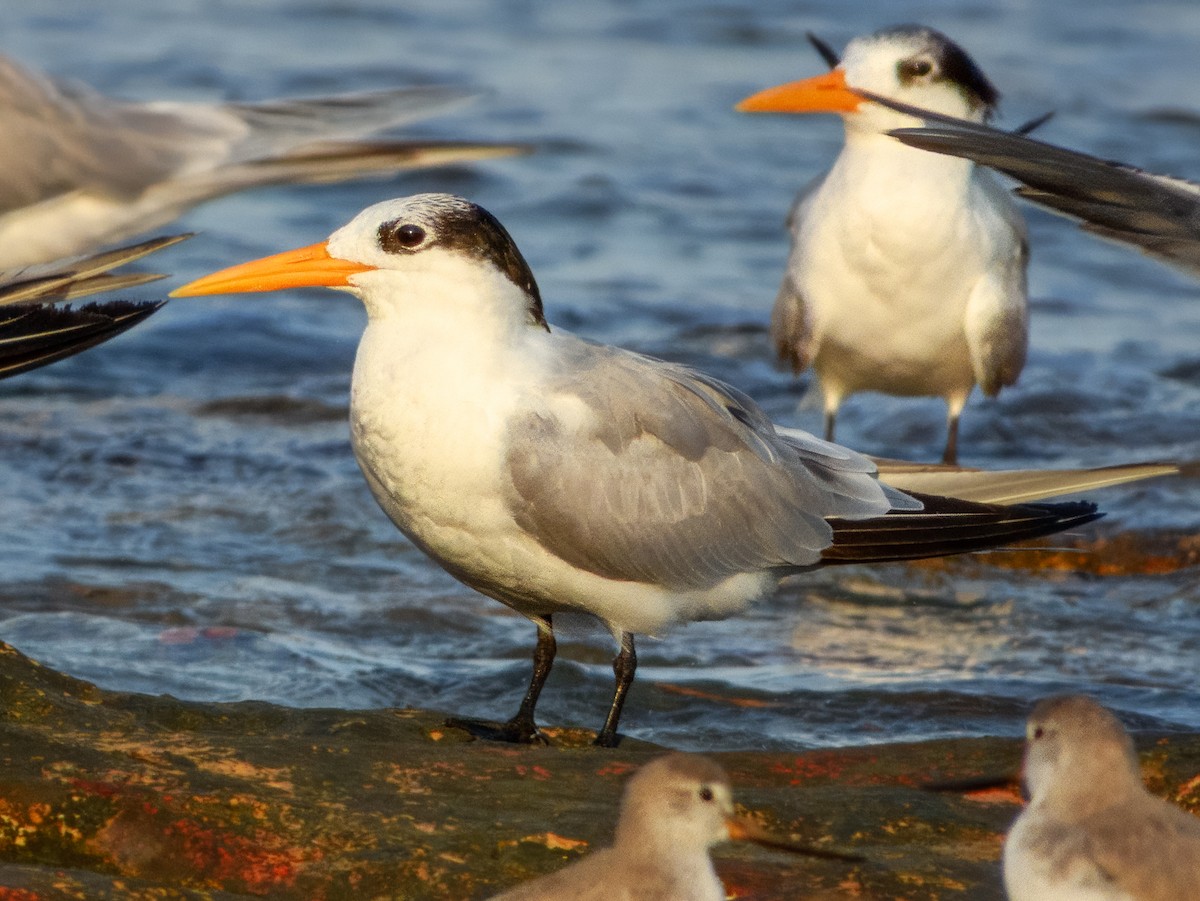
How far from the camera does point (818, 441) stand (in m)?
5.42

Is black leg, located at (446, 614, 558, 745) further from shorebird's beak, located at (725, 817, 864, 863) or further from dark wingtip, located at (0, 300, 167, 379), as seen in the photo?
shorebird's beak, located at (725, 817, 864, 863)

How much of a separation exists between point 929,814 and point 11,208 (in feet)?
16.5

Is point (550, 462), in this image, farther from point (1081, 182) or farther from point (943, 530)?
point (1081, 182)

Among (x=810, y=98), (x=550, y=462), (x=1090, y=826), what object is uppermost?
(x=810, y=98)

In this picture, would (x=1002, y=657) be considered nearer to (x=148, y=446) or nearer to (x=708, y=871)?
(x=708, y=871)

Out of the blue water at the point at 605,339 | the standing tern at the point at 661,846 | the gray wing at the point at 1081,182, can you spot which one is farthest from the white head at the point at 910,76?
the standing tern at the point at 661,846

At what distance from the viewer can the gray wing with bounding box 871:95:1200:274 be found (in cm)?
502

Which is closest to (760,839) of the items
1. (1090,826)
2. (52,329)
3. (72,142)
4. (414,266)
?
(1090,826)

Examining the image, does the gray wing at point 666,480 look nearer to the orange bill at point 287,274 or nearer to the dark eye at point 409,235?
the dark eye at point 409,235

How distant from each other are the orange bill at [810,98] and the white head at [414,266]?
2651 mm

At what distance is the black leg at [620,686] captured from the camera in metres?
4.69

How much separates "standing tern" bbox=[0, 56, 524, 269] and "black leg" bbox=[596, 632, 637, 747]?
3.11 meters

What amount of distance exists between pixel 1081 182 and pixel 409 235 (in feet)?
5.61

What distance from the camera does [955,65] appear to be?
24.3 feet
